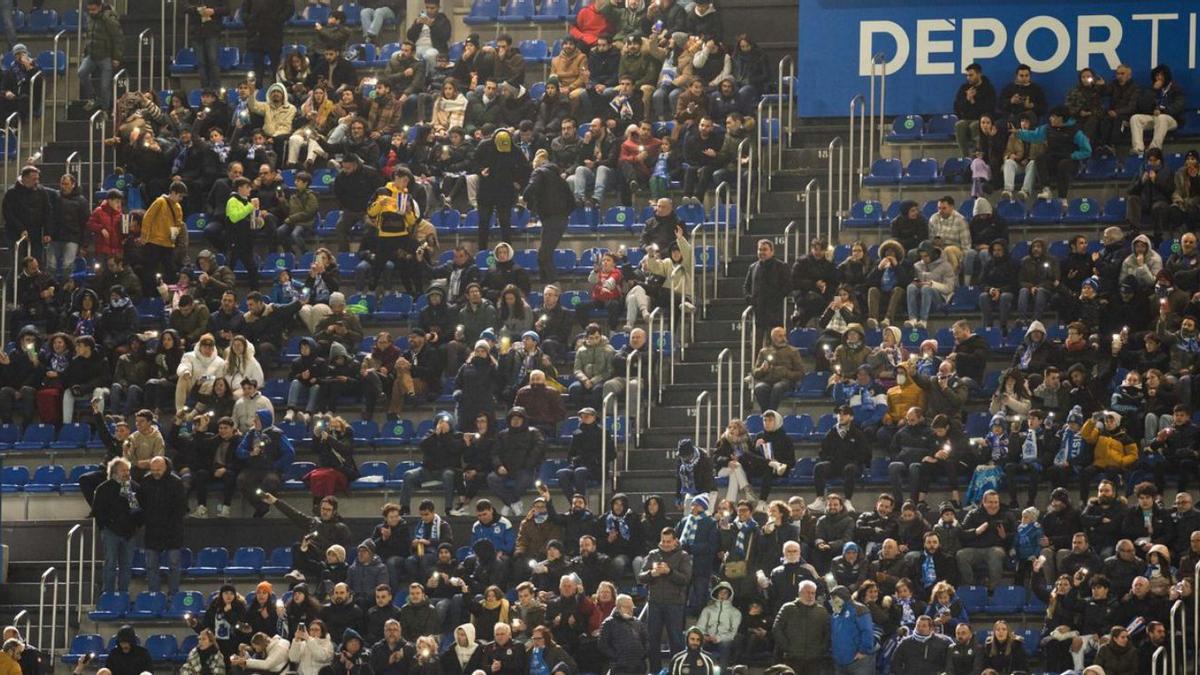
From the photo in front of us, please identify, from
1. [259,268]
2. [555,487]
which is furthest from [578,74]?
[555,487]

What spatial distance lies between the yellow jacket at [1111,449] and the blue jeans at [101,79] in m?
14.8

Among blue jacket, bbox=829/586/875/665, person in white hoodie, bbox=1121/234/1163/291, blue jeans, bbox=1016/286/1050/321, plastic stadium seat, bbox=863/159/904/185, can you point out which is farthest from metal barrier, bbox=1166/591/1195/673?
plastic stadium seat, bbox=863/159/904/185

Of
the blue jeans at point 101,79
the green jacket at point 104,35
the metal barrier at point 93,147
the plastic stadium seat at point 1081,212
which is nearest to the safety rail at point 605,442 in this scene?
the plastic stadium seat at point 1081,212

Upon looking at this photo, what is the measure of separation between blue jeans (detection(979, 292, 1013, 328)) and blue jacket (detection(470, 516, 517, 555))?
6.09m

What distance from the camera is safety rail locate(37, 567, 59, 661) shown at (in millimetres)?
28844

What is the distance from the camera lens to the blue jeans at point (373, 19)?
37781 millimetres

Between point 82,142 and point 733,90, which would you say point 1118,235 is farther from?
point 82,142

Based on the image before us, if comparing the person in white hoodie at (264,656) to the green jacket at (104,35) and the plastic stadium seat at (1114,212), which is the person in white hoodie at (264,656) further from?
the green jacket at (104,35)

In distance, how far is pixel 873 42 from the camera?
116 feet

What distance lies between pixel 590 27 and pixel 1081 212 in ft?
24.4

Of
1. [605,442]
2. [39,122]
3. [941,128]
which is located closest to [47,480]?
[605,442]

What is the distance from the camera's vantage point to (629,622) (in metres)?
26.6

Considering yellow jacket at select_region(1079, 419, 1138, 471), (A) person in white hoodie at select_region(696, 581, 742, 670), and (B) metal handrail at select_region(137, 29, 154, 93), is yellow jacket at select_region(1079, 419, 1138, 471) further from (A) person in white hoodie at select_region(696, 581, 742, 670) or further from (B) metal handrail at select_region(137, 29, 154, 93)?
(B) metal handrail at select_region(137, 29, 154, 93)

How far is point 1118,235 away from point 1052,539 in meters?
5.02
